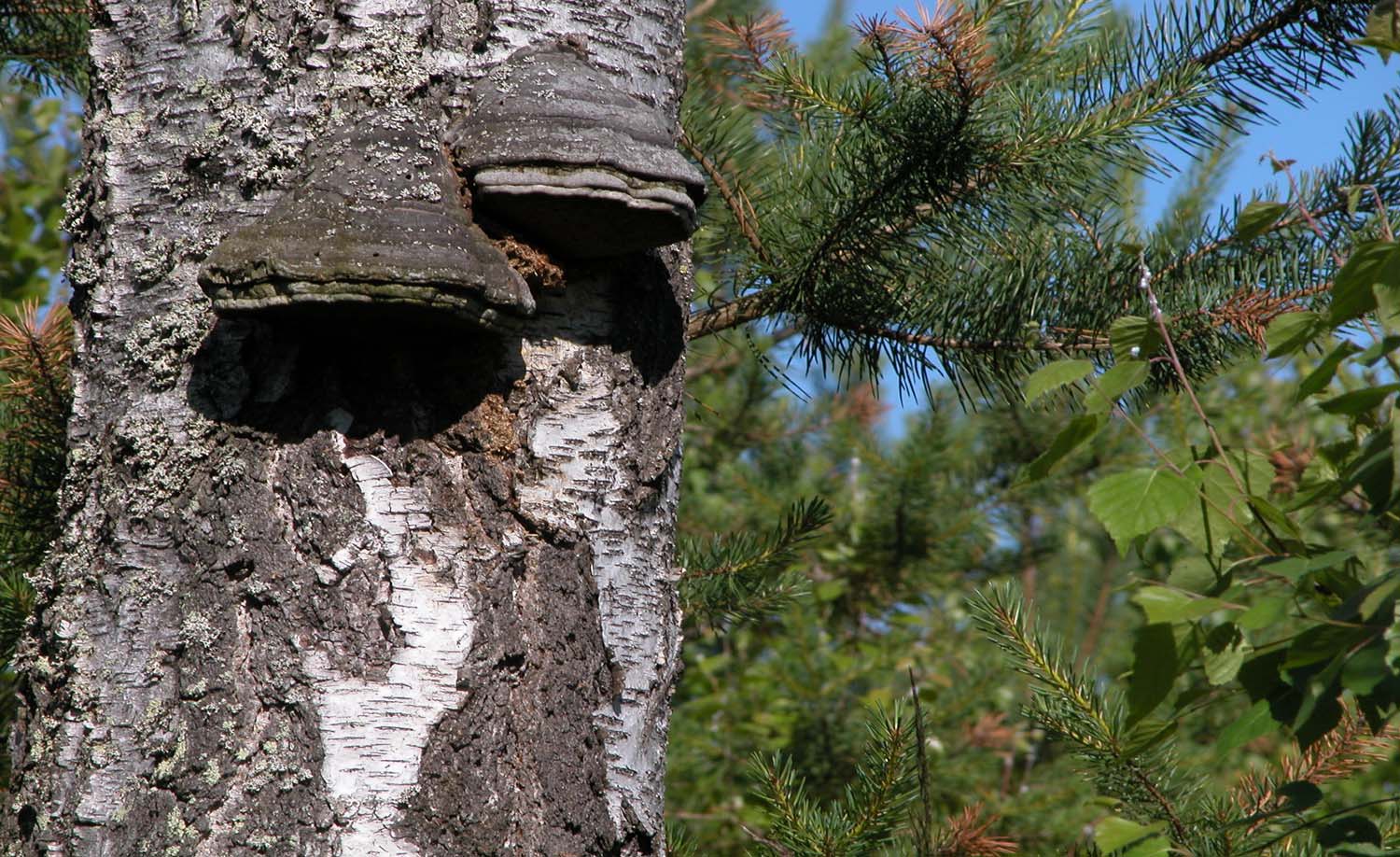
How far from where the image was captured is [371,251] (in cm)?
112

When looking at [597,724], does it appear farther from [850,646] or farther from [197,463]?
[850,646]

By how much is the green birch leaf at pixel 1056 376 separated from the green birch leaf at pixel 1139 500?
0.11m

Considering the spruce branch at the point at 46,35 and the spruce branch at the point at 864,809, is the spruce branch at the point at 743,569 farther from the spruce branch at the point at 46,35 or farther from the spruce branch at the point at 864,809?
the spruce branch at the point at 46,35

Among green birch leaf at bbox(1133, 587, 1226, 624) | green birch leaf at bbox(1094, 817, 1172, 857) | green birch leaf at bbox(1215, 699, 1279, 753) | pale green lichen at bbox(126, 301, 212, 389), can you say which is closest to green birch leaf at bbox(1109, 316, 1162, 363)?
green birch leaf at bbox(1133, 587, 1226, 624)

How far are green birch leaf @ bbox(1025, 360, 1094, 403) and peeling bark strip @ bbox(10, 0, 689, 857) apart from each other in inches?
18.7

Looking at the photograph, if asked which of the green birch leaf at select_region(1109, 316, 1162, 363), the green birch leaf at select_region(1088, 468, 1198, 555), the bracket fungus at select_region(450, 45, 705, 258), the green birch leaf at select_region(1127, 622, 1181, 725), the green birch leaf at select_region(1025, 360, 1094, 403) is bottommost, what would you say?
the green birch leaf at select_region(1127, 622, 1181, 725)

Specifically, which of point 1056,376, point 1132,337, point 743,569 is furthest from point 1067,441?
point 743,569

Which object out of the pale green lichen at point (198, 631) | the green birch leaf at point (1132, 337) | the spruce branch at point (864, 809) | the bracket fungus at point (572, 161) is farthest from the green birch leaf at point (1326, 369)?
the pale green lichen at point (198, 631)

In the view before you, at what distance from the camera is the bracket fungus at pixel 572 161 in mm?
1223

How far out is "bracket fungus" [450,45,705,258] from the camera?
1223mm

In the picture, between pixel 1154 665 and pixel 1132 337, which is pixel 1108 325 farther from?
pixel 1154 665

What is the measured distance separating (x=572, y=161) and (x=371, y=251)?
0.24m

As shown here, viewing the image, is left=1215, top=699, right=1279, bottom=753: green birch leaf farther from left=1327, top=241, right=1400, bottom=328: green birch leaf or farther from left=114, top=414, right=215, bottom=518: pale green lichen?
left=114, top=414, right=215, bottom=518: pale green lichen

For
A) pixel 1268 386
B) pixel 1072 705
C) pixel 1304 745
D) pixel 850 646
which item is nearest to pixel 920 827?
pixel 1072 705
